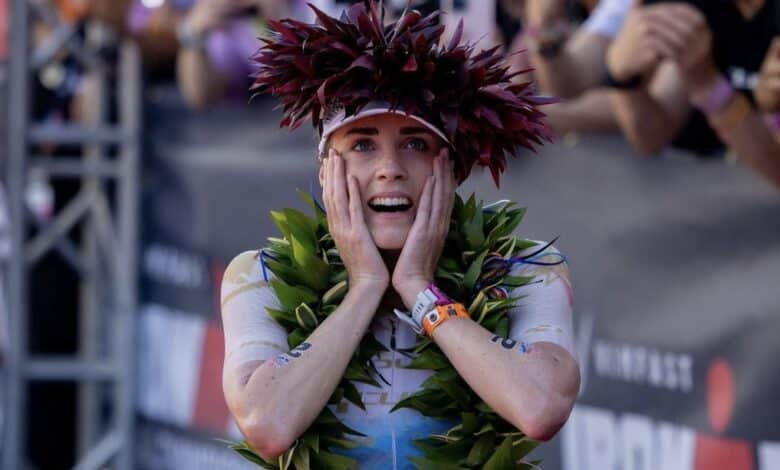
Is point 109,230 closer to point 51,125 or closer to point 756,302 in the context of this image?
point 51,125

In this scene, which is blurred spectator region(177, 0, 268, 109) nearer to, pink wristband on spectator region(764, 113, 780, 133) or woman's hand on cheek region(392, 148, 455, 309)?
pink wristband on spectator region(764, 113, 780, 133)

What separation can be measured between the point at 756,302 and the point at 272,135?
2.91 m

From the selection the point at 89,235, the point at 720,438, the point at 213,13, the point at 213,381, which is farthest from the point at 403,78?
the point at 89,235

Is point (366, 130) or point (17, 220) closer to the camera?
point (366, 130)

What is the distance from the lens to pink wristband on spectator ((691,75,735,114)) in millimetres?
4754

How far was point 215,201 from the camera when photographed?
24.9 ft

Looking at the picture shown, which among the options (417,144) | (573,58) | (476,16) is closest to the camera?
(417,144)

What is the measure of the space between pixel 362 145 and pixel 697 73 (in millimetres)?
1871

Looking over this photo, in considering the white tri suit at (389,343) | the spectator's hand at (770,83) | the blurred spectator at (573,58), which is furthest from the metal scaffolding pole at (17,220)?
the white tri suit at (389,343)

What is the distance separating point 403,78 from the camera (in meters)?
3.17

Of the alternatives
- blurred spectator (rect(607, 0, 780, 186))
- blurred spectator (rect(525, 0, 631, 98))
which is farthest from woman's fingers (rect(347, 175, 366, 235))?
blurred spectator (rect(525, 0, 631, 98))

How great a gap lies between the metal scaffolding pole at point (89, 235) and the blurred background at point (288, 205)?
A: 1 cm

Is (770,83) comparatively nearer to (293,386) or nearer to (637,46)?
(637,46)

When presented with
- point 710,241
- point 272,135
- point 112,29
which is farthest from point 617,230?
point 112,29
